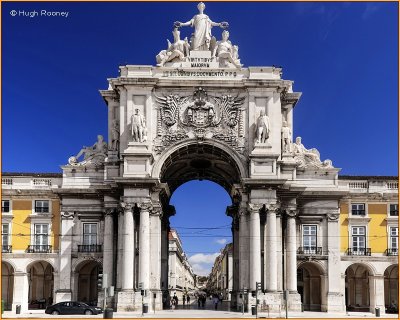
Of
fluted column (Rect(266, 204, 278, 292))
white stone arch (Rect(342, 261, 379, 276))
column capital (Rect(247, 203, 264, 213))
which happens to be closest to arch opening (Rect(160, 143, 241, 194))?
column capital (Rect(247, 203, 264, 213))

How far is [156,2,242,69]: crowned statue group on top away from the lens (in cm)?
5616

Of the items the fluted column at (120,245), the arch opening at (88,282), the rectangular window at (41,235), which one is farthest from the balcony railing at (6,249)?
the fluted column at (120,245)

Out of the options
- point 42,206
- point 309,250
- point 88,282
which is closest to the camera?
point 309,250

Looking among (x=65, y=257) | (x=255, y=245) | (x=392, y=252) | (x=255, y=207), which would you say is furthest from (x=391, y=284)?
(x=65, y=257)

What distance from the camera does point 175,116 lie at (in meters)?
54.9

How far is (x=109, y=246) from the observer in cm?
5400

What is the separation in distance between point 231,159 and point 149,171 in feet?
22.9

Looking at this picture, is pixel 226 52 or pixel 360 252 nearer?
pixel 226 52

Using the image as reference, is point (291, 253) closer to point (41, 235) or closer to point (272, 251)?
point (272, 251)

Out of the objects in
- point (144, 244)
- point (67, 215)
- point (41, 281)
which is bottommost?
point (41, 281)

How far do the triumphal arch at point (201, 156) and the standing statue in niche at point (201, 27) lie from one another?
0.10 meters

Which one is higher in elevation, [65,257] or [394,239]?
[394,239]

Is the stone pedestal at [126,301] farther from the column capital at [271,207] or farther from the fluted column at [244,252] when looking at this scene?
the column capital at [271,207]

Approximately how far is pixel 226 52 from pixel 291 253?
1792cm
